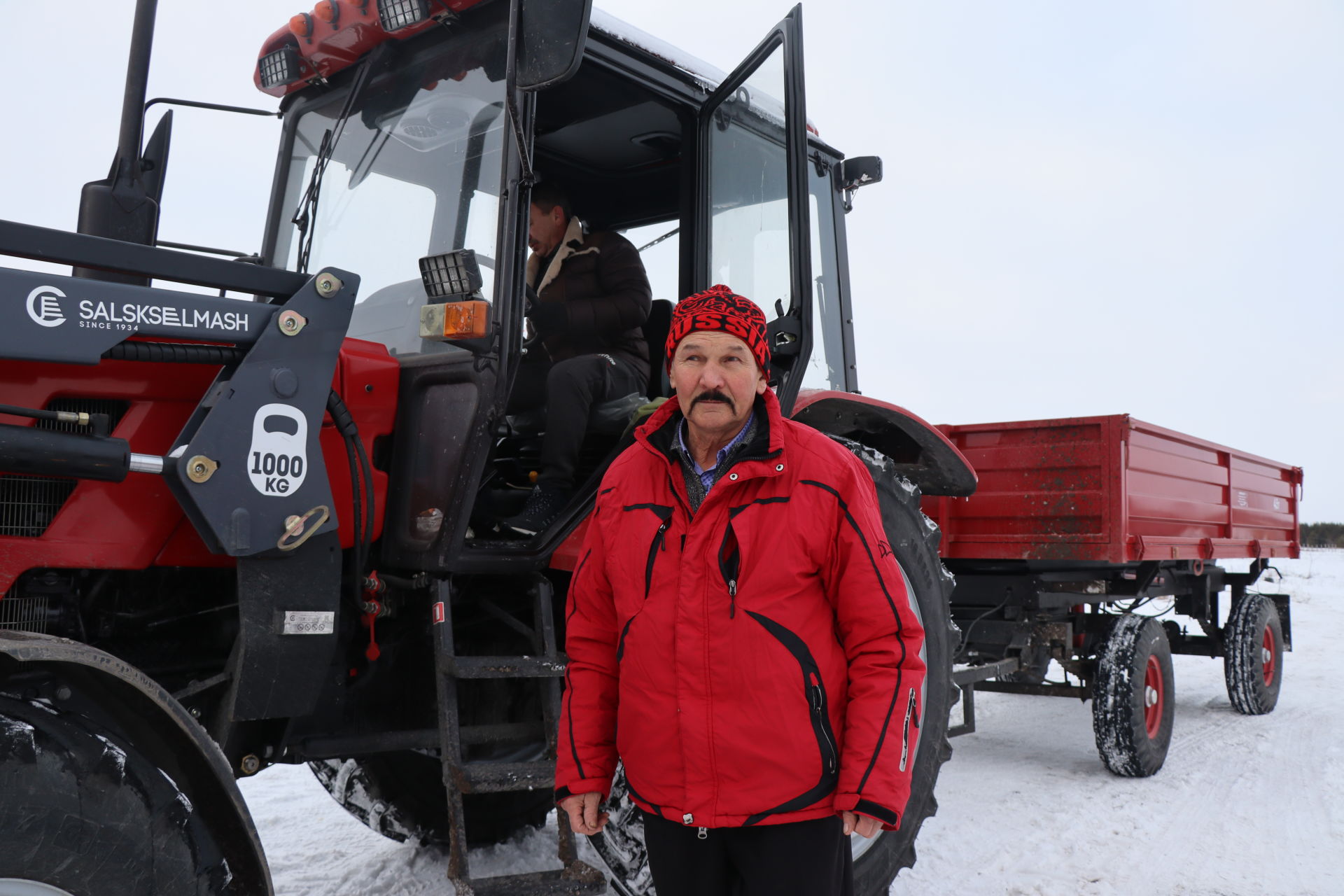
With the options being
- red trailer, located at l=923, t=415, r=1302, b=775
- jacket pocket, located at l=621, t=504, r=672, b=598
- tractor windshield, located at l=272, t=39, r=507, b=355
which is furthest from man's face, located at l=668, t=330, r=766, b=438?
red trailer, located at l=923, t=415, r=1302, b=775

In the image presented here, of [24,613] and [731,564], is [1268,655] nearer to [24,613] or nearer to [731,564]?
[731,564]

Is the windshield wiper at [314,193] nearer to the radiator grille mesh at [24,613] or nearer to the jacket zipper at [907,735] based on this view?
the radiator grille mesh at [24,613]

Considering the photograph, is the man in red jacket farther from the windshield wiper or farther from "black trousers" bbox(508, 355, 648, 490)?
the windshield wiper

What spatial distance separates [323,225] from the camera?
3.23 metres

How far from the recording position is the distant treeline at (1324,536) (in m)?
31.2

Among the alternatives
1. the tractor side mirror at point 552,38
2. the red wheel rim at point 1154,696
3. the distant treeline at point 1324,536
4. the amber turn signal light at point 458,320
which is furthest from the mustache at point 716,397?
the distant treeline at point 1324,536

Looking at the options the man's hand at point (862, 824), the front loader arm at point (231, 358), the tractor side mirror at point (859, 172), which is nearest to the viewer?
the man's hand at point (862, 824)

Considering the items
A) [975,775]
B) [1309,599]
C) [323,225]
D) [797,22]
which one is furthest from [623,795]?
[1309,599]

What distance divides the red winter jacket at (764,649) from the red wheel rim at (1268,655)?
6322 millimetres

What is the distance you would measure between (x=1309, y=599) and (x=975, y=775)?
37.4ft

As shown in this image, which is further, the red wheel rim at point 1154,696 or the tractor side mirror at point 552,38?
the red wheel rim at point 1154,696

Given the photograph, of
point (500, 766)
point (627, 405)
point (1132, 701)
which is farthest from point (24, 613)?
point (1132, 701)

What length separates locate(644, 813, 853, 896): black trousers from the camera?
1.70m

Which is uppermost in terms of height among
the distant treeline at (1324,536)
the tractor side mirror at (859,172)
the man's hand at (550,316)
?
the tractor side mirror at (859,172)
